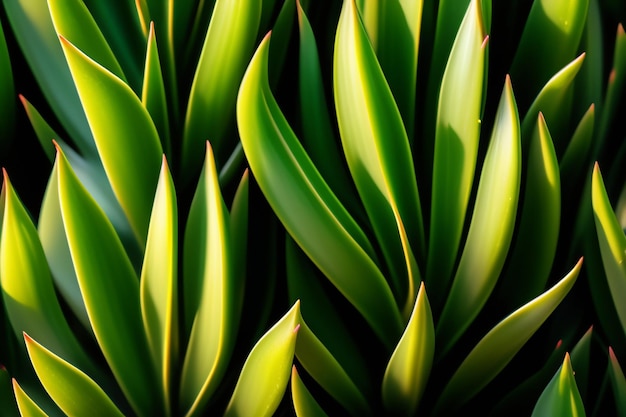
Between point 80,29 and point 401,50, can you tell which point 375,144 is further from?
point 80,29

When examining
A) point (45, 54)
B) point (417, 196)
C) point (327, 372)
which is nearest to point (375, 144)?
point (417, 196)

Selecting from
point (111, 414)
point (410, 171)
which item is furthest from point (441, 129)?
point (111, 414)

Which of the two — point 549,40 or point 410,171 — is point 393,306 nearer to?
point 410,171

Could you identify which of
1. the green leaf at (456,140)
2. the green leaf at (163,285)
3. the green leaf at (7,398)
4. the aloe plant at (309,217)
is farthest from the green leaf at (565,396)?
the green leaf at (7,398)

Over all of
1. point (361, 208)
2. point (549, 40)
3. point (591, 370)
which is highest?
point (549, 40)

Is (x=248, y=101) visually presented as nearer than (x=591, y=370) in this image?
Yes

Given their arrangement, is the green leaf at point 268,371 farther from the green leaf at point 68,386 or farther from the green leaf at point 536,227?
the green leaf at point 536,227
